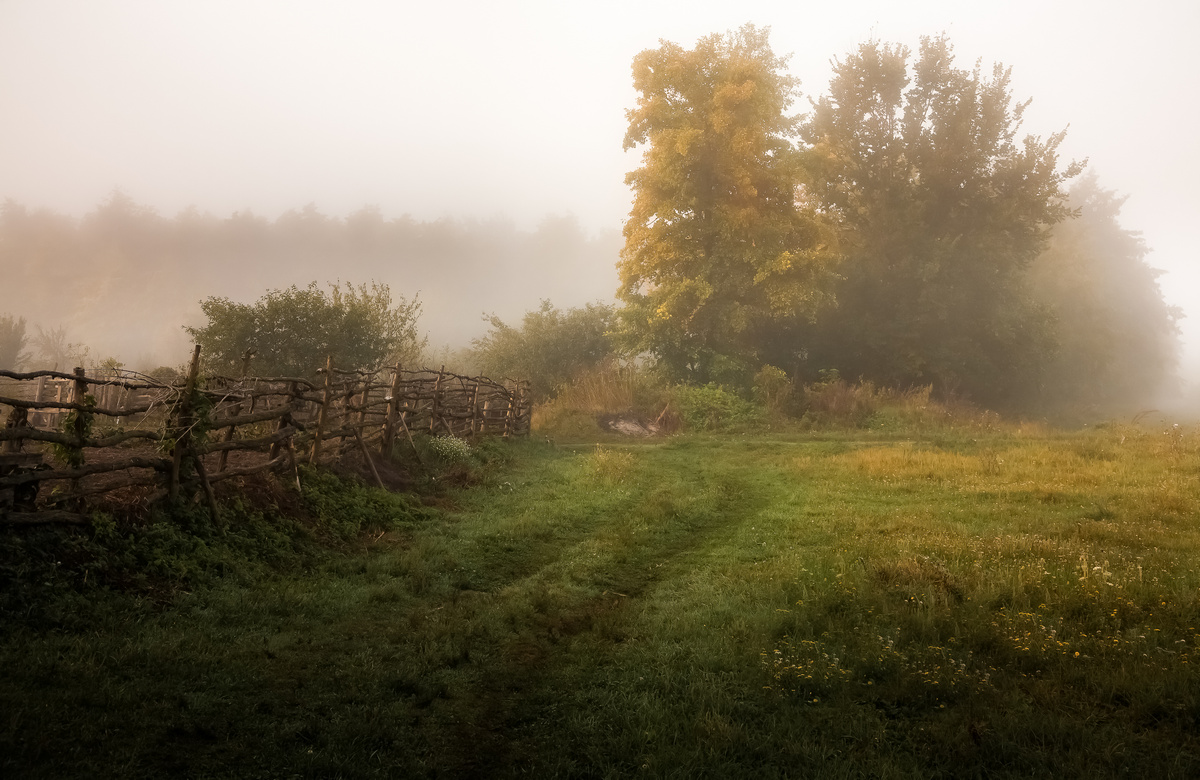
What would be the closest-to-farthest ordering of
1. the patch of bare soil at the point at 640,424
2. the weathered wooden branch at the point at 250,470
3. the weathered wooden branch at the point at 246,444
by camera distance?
1. the weathered wooden branch at the point at 246,444
2. the weathered wooden branch at the point at 250,470
3. the patch of bare soil at the point at 640,424

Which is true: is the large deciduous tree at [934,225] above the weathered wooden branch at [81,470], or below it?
above

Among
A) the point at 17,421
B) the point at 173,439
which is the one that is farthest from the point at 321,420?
the point at 17,421

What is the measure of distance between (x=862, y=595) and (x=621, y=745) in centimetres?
339

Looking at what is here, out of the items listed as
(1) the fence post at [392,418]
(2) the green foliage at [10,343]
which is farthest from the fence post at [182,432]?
(2) the green foliage at [10,343]

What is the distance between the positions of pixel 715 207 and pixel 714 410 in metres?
8.31

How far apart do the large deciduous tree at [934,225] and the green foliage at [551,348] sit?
10670mm

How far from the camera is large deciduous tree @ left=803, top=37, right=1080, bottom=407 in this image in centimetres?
2859

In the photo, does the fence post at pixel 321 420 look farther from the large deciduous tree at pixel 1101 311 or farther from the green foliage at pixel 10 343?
the green foliage at pixel 10 343

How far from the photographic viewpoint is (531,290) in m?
106

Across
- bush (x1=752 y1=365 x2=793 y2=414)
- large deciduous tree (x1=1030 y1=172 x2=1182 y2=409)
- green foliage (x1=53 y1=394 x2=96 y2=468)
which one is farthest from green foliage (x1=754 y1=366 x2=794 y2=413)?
green foliage (x1=53 y1=394 x2=96 y2=468)

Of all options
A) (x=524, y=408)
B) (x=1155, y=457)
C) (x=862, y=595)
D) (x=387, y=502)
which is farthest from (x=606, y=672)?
(x=524, y=408)

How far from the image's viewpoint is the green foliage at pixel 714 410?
928 inches

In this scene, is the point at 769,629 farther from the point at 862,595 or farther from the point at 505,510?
the point at 505,510

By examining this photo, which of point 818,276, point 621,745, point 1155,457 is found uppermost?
point 818,276
